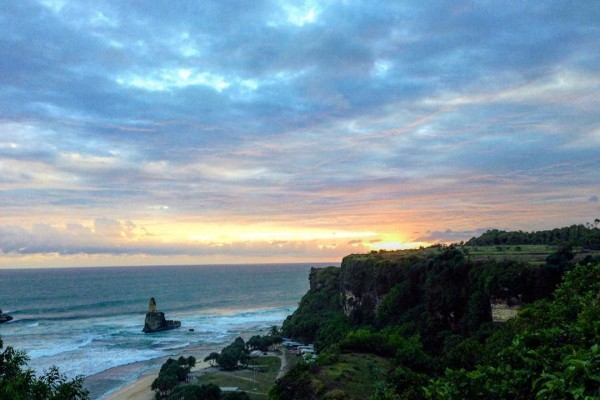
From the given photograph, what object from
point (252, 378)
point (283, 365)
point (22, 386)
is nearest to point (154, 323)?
point (283, 365)

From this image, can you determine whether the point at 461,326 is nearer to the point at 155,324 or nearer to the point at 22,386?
the point at 22,386

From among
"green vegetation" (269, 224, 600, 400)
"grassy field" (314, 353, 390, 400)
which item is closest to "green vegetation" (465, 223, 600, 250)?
"green vegetation" (269, 224, 600, 400)

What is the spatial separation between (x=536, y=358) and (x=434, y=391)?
8.27 ft

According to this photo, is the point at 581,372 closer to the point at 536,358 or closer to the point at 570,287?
the point at 536,358

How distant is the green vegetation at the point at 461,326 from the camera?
30.0 feet

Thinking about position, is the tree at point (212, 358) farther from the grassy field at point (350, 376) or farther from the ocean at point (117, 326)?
the grassy field at point (350, 376)

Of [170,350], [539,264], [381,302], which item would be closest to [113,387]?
[170,350]

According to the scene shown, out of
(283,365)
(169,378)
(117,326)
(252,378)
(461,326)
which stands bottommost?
(117,326)

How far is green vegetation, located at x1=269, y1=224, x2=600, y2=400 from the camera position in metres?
9.14

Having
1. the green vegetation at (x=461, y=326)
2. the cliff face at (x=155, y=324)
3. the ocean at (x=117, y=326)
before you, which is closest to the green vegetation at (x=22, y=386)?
the green vegetation at (x=461, y=326)

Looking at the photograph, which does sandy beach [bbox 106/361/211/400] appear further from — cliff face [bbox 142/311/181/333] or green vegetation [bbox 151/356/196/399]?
cliff face [bbox 142/311/181/333]

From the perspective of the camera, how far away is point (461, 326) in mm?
45406

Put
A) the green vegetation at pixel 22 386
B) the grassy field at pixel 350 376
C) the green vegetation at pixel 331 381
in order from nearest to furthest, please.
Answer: the green vegetation at pixel 22 386 → the green vegetation at pixel 331 381 → the grassy field at pixel 350 376

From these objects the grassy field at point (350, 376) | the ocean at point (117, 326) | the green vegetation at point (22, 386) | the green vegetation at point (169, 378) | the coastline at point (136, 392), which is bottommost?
the ocean at point (117, 326)
